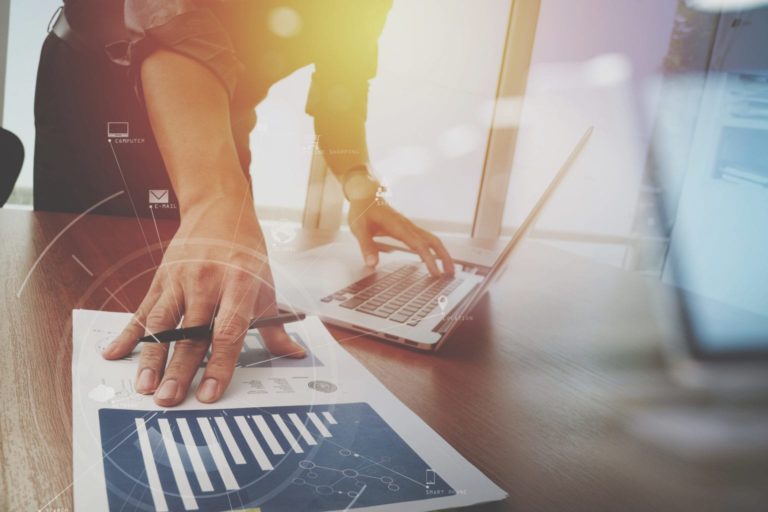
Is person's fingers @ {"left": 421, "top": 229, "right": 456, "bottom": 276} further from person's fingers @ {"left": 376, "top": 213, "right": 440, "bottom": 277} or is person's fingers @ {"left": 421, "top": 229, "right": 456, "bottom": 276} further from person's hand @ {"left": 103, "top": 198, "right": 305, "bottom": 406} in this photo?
person's hand @ {"left": 103, "top": 198, "right": 305, "bottom": 406}

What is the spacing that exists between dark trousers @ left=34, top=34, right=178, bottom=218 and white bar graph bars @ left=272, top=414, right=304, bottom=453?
23 cm

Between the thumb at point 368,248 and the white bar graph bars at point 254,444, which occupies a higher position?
the thumb at point 368,248

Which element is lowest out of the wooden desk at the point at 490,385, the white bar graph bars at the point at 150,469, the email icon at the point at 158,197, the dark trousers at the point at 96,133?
the wooden desk at the point at 490,385

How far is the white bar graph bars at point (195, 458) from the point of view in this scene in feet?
1.01

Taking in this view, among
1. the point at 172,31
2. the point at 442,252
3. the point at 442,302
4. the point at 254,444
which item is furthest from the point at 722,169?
the point at 254,444

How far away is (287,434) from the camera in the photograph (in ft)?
1.24

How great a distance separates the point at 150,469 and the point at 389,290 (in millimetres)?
438

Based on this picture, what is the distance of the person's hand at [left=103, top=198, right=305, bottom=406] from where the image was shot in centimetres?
42

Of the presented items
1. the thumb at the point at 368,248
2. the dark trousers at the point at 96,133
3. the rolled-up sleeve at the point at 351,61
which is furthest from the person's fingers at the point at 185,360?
the rolled-up sleeve at the point at 351,61

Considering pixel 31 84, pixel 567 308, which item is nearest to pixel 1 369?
pixel 31 84

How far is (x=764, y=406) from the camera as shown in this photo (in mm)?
614

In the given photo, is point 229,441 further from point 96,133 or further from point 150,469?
point 96,133

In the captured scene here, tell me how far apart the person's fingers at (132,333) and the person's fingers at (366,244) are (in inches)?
14.6

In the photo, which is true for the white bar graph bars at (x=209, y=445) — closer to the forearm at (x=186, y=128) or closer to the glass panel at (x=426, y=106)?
the forearm at (x=186, y=128)
